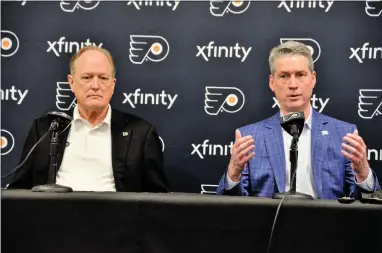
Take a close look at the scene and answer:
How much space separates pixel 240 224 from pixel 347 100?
6.02 ft

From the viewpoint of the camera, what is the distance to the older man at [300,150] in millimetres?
3109

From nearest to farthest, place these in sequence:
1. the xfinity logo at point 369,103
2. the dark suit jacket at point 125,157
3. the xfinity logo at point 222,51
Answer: the dark suit jacket at point 125,157, the xfinity logo at point 369,103, the xfinity logo at point 222,51

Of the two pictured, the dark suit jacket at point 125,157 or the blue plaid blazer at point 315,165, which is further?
the dark suit jacket at point 125,157

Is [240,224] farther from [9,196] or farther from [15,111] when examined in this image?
[15,111]

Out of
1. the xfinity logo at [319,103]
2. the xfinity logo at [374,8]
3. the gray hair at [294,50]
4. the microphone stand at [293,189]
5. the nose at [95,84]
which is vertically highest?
the xfinity logo at [374,8]

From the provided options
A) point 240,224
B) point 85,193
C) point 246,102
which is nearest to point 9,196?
point 85,193

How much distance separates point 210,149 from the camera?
3809 millimetres

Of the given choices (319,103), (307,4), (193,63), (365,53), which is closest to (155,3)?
(193,63)

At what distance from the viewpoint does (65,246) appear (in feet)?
7.14

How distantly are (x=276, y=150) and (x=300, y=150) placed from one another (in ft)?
0.50

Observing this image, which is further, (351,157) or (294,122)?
(351,157)

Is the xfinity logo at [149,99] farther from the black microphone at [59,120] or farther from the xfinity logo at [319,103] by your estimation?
the black microphone at [59,120]

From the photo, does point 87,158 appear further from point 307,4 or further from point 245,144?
point 307,4

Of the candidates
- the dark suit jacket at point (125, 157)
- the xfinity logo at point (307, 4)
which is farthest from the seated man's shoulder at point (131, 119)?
the xfinity logo at point (307, 4)
